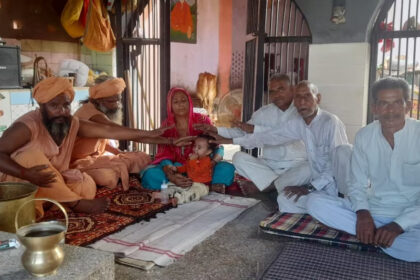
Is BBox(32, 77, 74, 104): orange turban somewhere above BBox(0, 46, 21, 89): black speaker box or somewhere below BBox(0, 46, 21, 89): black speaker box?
below

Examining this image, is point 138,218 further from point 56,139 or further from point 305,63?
point 305,63

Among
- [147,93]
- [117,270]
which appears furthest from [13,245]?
[147,93]

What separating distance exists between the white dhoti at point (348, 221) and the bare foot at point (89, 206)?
185 centimetres

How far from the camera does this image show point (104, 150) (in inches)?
213

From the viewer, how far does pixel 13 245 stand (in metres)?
2.32

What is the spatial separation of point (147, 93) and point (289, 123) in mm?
3324

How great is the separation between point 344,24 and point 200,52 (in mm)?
6149

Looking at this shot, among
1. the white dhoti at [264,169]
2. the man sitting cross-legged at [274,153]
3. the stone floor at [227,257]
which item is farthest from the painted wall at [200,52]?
the stone floor at [227,257]

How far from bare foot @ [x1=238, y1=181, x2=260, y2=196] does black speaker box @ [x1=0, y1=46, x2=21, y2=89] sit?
3.84m

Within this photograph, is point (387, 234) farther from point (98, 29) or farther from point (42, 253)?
point (98, 29)

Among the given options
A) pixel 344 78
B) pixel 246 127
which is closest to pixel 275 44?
Answer: pixel 344 78

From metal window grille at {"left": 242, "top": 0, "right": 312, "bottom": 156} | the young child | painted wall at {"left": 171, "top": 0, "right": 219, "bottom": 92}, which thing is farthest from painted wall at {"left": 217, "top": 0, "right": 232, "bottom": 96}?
the young child

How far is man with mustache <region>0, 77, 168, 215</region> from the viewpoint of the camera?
12.2 feet

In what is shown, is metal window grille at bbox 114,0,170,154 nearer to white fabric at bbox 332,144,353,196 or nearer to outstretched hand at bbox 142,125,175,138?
outstretched hand at bbox 142,125,175,138
